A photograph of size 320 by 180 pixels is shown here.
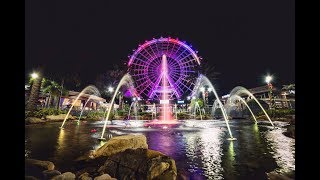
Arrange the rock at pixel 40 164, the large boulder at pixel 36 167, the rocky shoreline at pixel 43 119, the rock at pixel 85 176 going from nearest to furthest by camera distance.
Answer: the rock at pixel 85 176, the large boulder at pixel 36 167, the rock at pixel 40 164, the rocky shoreline at pixel 43 119

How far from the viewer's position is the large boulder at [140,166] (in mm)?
7496

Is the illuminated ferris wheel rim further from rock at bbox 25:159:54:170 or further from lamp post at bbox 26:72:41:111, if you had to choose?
rock at bbox 25:159:54:170

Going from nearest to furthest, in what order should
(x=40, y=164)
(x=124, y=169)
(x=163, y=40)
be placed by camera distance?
(x=124, y=169) < (x=40, y=164) < (x=163, y=40)

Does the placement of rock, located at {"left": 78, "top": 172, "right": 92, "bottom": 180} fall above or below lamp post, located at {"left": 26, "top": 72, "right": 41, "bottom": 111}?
below

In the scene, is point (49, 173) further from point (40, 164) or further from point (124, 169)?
point (124, 169)

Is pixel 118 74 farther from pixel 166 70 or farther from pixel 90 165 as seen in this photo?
pixel 90 165

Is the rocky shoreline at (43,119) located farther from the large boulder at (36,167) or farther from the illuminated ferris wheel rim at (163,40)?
the large boulder at (36,167)

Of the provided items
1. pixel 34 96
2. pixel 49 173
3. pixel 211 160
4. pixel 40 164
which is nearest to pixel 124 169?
pixel 49 173

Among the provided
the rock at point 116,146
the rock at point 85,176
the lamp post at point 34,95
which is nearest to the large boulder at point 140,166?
Answer: the rock at point 85,176

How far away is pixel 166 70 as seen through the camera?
147ft

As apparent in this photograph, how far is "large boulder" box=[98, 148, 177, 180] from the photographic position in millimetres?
7496

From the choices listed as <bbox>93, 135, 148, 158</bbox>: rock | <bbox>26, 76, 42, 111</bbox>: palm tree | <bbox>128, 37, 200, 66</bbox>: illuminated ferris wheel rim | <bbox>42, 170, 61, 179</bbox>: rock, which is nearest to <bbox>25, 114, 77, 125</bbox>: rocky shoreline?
<bbox>26, 76, 42, 111</bbox>: palm tree

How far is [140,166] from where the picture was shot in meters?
7.86
